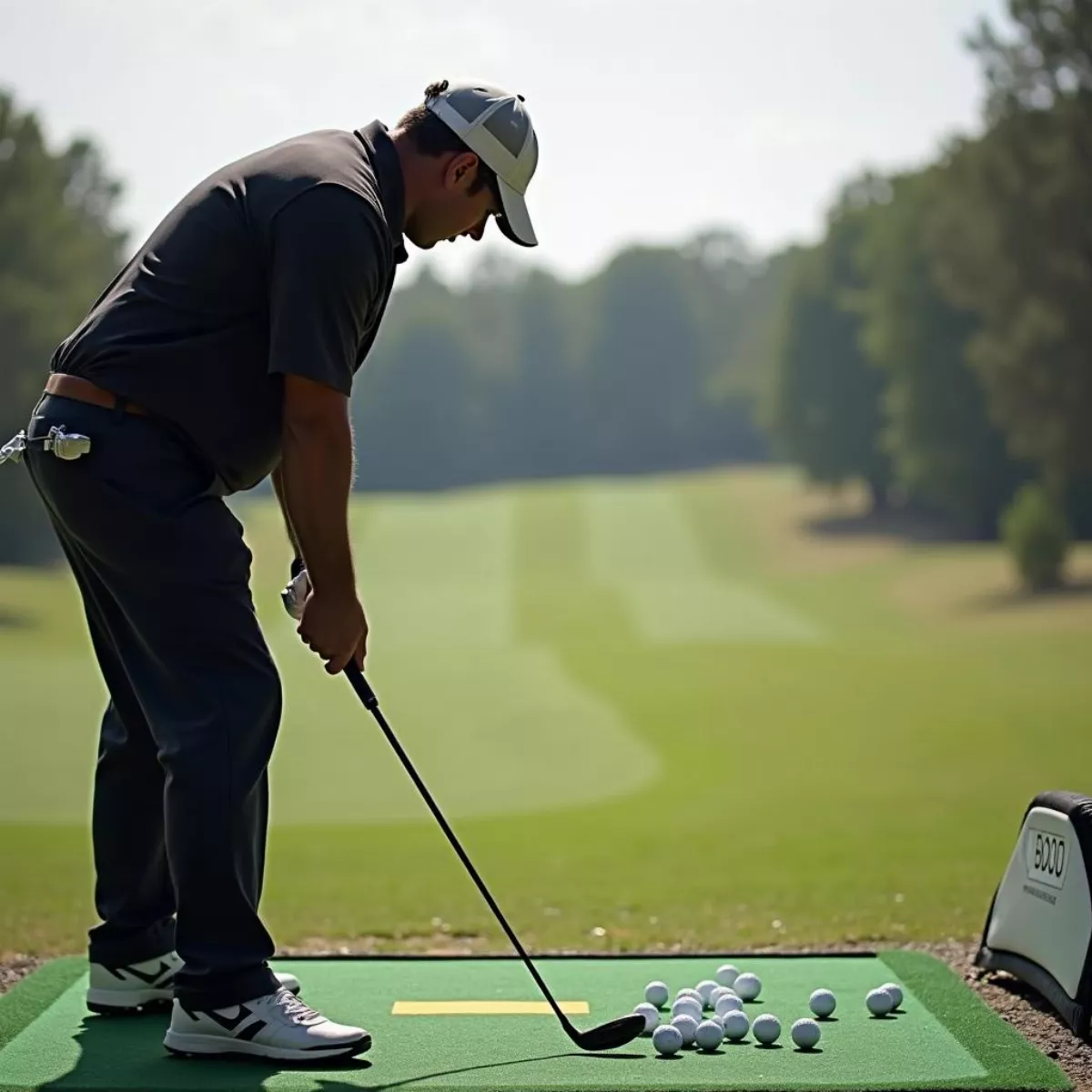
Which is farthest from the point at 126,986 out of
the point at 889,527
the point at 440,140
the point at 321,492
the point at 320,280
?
the point at 889,527

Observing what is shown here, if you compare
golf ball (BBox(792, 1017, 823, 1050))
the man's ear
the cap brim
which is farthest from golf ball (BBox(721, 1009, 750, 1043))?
the man's ear

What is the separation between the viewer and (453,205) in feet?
11.3

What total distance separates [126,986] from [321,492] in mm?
1296

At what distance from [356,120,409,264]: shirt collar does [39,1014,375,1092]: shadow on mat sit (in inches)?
62.1

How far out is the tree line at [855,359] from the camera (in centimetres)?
2972

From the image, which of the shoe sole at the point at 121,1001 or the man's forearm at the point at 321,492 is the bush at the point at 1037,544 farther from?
the man's forearm at the point at 321,492

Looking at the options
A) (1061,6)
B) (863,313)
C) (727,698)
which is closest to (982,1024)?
(727,698)

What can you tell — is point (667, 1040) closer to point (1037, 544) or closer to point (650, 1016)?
point (650, 1016)

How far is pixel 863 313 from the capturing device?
46594 millimetres

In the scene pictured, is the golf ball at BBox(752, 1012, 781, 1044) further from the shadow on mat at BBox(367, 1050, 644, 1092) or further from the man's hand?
the man's hand

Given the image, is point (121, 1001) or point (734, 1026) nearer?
point (734, 1026)

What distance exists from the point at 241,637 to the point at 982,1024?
1785 millimetres

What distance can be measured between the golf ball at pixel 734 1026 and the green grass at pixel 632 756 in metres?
1.81

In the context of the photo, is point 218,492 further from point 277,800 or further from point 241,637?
point 277,800
